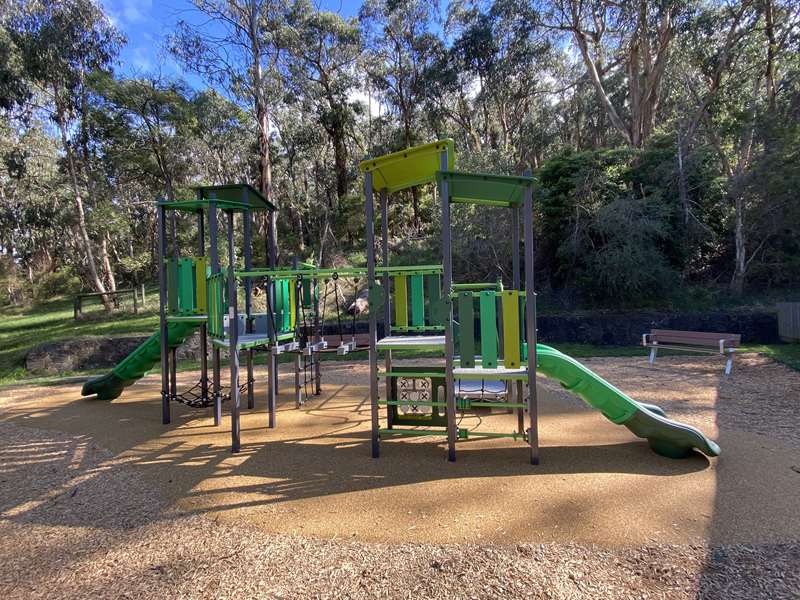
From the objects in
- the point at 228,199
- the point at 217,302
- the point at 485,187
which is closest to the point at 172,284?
the point at 217,302

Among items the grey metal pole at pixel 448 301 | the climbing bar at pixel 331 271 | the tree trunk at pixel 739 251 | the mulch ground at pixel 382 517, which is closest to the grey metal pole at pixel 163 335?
the mulch ground at pixel 382 517

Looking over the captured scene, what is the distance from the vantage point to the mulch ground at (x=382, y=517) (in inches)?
101

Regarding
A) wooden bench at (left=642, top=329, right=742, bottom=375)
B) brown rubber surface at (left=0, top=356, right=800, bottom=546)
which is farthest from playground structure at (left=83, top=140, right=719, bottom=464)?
wooden bench at (left=642, top=329, right=742, bottom=375)

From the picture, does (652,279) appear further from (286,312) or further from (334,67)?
(334,67)

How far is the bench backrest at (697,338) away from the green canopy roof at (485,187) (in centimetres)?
643

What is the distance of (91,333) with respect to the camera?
1686 cm

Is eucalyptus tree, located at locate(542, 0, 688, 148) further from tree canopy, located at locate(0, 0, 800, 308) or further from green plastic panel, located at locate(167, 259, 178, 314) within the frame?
green plastic panel, located at locate(167, 259, 178, 314)

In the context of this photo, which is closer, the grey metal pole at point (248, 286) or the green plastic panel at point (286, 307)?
the green plastic panel at point (286, 307)

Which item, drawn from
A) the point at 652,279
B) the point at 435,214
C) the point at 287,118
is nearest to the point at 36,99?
the point at 287,118

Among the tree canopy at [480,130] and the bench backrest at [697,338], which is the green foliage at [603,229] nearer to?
the tree canopy at [480,130]

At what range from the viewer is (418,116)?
26953 millimetres

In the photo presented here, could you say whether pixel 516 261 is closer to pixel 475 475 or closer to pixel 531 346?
pixel 531 346

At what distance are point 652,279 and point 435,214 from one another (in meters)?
8.31

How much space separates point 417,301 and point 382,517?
9.48 feet
